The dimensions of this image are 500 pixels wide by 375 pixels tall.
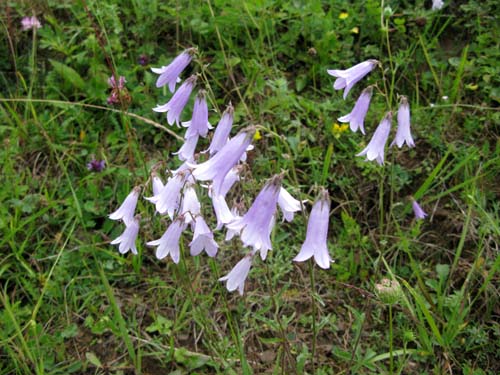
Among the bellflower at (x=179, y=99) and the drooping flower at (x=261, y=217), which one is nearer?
the drooping flower at (x=261, y=217)

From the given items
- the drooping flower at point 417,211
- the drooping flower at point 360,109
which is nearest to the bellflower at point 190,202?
the drooping flower at point 360,109

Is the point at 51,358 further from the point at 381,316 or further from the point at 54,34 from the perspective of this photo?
the point at 54,34

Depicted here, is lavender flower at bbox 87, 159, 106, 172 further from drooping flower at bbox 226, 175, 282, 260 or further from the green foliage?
drooping flower at bbox 226, 175, 282, 260

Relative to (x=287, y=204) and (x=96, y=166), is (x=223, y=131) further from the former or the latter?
(x=96, y=166)

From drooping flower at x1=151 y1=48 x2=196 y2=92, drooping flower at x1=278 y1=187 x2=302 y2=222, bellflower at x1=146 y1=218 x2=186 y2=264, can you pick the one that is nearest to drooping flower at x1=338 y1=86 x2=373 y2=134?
drooping flower at x1=278 y1=187 x2=302 y2=222

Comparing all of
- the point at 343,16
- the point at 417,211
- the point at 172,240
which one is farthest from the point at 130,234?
the point at 343,16

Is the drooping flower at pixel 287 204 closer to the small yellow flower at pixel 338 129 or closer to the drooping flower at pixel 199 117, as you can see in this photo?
the drooping flower at pixel 199 117

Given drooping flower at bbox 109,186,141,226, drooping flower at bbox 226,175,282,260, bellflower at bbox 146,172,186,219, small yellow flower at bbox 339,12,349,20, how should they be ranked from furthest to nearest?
small yellow flower at bbox 339,12,349,20, drooping flower at bbox 109,186,141,226, bellflower at bbox 146,172,186,219, drooping flower at bbox 226,175,282,260
